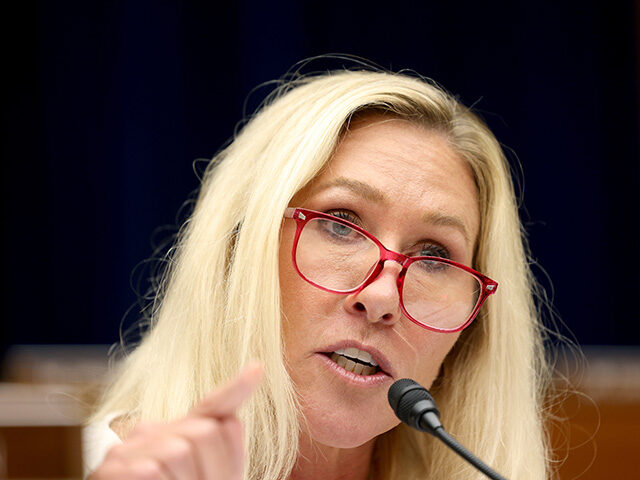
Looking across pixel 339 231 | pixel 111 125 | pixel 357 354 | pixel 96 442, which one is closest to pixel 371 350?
pixel 357 354

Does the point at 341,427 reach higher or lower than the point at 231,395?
lower

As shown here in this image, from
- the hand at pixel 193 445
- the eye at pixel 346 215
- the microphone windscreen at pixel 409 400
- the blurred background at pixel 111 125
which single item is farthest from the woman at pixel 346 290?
the blurred background at pixel 111 125

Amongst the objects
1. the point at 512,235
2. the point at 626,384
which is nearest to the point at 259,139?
the point at 512,235

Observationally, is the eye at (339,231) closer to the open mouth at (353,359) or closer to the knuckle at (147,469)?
the open mouth at (353,359)

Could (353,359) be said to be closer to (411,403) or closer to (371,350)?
(371,350)

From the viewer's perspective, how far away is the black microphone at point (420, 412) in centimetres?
67

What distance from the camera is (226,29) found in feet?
6.32

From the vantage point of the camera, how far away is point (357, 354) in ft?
2.89

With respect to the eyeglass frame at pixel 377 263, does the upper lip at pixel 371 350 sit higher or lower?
lower

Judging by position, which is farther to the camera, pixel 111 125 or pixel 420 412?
pixel 111 125

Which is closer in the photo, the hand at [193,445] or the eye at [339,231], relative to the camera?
the hand at [193,445]

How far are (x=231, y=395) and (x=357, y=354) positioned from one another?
0.39m

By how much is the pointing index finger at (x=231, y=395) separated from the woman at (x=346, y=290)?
0.27 meters

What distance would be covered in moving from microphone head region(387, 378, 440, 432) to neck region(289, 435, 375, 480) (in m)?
0.25
